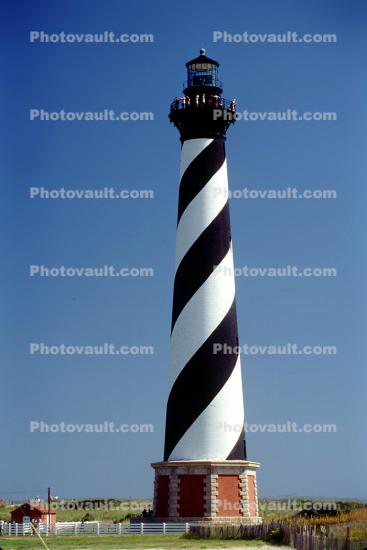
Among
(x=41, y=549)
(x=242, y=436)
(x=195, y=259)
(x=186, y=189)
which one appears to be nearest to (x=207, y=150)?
(x=186, y=189)

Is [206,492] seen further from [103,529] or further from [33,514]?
[33,514]

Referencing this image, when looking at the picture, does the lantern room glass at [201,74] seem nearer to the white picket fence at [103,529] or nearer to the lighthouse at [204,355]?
the lighthouse at [204,355]

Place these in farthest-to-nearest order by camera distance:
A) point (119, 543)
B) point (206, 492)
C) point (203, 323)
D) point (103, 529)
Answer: point (203, 323) < point (103, 529) < point (206, 492) < point (119, 543)

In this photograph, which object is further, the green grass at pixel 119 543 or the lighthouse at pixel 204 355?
the lighthouse at pixel 204 355

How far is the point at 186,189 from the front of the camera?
43938 mm

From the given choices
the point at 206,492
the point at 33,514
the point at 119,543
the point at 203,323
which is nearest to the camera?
the point at 119,543

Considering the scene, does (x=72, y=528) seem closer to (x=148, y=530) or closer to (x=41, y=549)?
(x=148, y=530)

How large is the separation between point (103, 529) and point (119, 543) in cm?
620

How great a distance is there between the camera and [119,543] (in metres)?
35.8

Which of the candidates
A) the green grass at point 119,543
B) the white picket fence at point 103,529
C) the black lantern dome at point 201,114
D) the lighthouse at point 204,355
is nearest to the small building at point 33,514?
the white picket fence at point 103,529

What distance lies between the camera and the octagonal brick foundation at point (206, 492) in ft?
135

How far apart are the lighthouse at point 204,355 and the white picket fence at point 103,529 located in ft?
2.66

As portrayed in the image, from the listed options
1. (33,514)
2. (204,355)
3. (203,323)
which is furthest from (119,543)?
(33,514)

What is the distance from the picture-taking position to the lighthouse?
4138 centimetres
